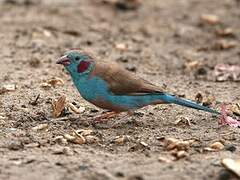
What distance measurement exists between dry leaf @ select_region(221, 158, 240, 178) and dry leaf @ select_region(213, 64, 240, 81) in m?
2.93

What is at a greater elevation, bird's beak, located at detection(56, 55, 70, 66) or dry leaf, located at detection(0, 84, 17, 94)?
bird's beak, located at detection(56, 55, 70, 66)

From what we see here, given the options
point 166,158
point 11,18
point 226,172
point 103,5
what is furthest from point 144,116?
point 103,5

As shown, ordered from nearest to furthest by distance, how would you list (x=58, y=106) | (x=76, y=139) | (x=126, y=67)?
(x=76, y=139), (x=58, y=106), (x=126, y=67)

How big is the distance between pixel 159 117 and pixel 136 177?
1597mm

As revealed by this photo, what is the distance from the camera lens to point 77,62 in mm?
5750

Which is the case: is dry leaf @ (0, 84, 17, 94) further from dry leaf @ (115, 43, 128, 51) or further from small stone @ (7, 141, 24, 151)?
dry leaf @ (115, 43, 128, 51)

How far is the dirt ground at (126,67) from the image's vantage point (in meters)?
4.61

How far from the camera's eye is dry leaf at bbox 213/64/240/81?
7.43m

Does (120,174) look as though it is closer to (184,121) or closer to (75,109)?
(184,121)

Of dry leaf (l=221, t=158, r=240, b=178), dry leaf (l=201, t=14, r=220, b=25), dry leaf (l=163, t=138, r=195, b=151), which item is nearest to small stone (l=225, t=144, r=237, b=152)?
dry leaf (l=163, t=138, r=195, b=151)

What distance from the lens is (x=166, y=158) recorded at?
475 centimetres

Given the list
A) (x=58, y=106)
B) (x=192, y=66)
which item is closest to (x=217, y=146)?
(x=58, y=106)

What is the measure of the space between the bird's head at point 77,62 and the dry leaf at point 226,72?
2.07m

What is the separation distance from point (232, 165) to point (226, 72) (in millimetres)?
3288
